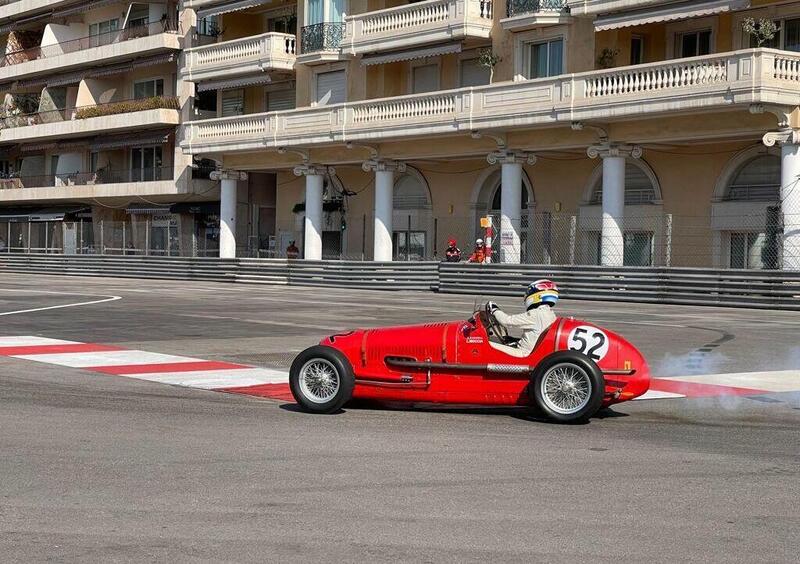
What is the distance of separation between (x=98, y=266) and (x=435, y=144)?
687 inches

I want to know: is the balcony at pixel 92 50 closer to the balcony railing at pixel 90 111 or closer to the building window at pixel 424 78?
the balcony railing at pixel 90 111

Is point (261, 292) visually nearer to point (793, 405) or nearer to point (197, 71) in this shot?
point (197, 71)

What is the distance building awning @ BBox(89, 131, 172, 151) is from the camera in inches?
1982

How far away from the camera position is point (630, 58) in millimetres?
33531

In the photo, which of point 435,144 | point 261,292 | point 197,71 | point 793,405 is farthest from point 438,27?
point 793,405

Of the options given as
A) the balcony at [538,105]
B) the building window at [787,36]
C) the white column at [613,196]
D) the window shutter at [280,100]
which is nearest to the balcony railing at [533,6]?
the balcony at [538,105]

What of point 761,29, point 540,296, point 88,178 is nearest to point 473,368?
point 540,296

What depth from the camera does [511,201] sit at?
1377 inches

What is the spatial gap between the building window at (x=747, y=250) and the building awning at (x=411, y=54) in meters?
10.5

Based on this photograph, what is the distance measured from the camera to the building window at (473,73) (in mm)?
37875

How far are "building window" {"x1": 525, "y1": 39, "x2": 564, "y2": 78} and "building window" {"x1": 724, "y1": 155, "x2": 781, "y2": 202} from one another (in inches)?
240

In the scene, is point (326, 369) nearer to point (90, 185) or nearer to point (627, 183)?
point (627, 183)

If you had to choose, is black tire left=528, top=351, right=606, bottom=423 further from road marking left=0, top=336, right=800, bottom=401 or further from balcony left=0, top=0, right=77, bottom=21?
balcony left=0, top=0, right=77, bottom=21

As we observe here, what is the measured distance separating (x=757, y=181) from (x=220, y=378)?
21549 mm
